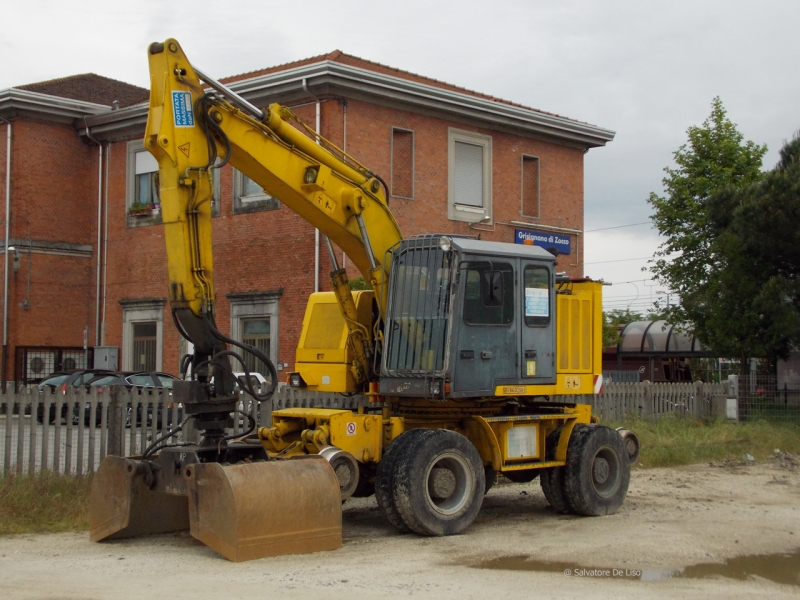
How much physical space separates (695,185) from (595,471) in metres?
24.6

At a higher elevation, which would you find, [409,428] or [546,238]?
[546,238]

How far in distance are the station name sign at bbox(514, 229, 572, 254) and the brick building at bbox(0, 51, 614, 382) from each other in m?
0.05

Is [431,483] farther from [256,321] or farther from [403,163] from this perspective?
[403,163]

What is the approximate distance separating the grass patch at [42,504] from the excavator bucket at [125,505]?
3.62ft

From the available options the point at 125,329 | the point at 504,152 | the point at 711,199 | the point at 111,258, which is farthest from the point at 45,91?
the point at 711,199

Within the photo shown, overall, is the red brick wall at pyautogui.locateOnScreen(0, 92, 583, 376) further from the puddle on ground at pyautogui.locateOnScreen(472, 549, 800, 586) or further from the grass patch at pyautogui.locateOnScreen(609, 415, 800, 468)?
the puddle on ground at pyautogui.locateOnScreen(472, 549, 800, 586)

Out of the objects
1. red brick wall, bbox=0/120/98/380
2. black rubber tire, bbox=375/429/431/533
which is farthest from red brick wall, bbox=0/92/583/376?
black rubber tire, bbox=375/429/431/533

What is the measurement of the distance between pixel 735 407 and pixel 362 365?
556 inches

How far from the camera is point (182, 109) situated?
997 cm

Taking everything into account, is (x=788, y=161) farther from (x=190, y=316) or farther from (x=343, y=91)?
(x=190, y=316)

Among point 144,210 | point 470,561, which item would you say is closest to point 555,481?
point 470,561

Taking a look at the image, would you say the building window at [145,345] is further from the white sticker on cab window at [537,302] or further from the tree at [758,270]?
the white sticker on cab window at [537,302]

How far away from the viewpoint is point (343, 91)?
2539 centimetres

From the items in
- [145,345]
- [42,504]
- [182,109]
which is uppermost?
[182,109]
